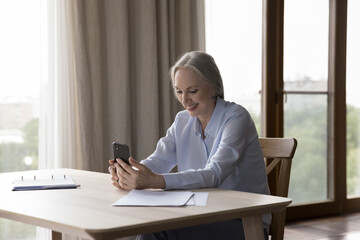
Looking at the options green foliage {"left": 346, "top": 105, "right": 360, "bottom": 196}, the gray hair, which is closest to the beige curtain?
the gray hair

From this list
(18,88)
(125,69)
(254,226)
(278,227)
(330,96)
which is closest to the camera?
(254,226)

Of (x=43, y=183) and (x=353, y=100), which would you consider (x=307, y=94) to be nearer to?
(x=353, y=100)

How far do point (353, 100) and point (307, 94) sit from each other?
0.58 m

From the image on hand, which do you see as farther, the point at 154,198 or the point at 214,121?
the point at 214,121

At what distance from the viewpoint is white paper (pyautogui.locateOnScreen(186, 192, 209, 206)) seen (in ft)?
5.29

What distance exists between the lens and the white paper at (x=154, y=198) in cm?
161

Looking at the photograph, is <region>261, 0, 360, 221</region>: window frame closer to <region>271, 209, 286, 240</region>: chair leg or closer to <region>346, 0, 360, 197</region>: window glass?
<region>346, 0, 360, 197</region>: window glass

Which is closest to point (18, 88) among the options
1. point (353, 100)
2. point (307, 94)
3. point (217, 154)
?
point (217, 154)

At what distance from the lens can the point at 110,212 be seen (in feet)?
4.92

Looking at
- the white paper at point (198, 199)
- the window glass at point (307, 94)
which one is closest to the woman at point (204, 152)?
the white paper at point (198, 199)

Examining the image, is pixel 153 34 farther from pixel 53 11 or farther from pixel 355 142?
pixel 355 142

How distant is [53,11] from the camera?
10.6ft

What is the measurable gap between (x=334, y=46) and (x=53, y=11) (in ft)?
7.91

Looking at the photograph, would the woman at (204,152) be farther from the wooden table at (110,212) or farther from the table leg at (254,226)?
the table leg at (254,226)
